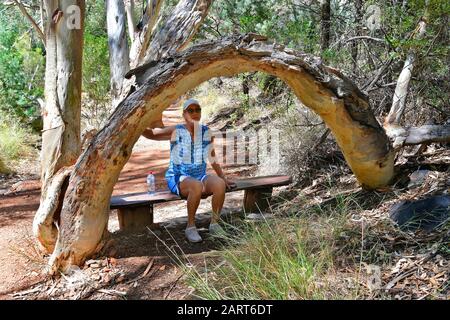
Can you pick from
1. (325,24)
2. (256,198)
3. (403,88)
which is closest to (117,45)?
(256,198)

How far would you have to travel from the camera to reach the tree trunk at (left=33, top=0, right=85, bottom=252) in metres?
4.12

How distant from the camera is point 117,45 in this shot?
22.7 ft

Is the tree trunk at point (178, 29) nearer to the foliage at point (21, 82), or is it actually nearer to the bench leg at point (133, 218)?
the bench leg at point (133, 218)

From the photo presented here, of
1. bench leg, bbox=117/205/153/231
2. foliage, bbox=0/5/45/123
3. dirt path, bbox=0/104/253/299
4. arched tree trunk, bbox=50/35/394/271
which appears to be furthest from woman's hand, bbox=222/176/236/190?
foliage, bbox=0/5/45/123

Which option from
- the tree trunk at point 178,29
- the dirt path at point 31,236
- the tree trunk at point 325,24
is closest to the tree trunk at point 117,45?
the tree trunk at point 178,29

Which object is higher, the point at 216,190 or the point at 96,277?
the point at 216,190

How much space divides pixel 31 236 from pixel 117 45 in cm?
317

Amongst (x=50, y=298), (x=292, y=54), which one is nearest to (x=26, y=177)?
(x=50, y=298)

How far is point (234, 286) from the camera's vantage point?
10.5 ft

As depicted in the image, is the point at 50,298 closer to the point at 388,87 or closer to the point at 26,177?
the point at 388,87

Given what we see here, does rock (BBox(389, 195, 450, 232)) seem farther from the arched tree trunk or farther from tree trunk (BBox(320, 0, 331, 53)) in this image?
tree trunk (BBox(320, 0, 331, 53))

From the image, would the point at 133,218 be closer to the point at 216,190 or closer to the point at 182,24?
the point at 216,190

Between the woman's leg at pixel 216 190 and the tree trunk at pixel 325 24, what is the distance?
3379 mm

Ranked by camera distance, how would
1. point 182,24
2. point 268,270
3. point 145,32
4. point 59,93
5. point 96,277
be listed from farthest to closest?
point 145,32 < point 182,24 < point 59,93 < point 96,277 < point 268,270
